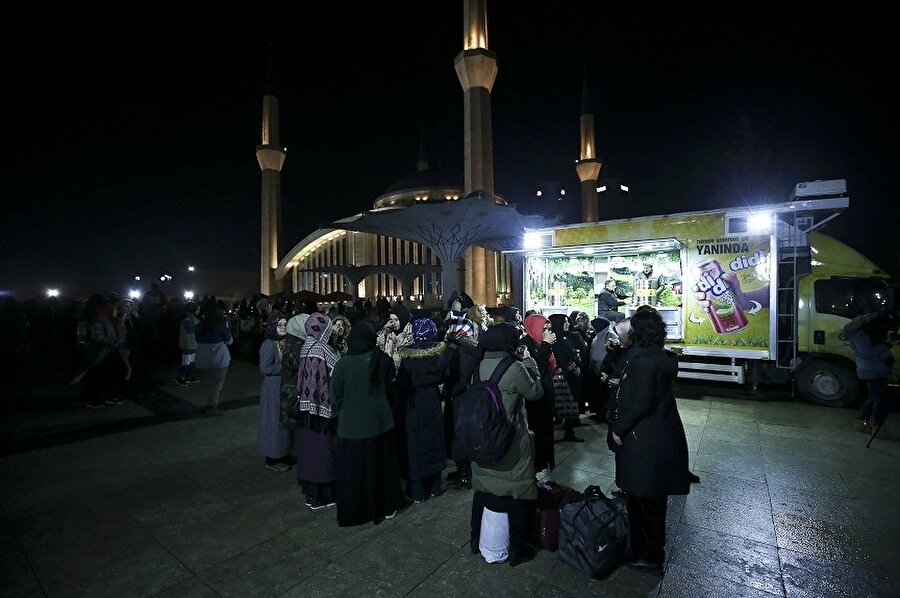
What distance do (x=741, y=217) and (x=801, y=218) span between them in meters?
0.83

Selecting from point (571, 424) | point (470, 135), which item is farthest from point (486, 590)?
point (470, 135)

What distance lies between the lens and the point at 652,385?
9.21 feet

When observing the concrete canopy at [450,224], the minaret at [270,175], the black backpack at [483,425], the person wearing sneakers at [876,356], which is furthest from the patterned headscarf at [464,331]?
the minaret at [270,175]

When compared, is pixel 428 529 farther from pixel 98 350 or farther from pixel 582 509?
pixel 98 350

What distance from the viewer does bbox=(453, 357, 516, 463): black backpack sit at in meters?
2.78

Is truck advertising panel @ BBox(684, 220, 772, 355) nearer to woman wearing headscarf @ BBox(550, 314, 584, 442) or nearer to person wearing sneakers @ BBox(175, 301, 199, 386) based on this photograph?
woman wearing headscarf @ BBox(550, 314, 584, 442)

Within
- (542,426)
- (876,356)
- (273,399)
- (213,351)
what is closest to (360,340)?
(273,399)

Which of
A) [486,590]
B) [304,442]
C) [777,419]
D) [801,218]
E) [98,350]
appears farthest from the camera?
[98,350]

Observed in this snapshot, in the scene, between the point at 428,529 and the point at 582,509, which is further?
the point at 428,529

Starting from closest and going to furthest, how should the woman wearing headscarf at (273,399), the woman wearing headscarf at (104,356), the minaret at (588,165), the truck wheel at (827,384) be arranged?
the woman wearing headscarf at (273,399), the truck wheel at (827,384), the woman wearing headscarf at (104,356), the minaret at (588,165)

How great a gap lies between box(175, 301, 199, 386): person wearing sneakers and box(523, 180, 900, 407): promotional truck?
8.98 meters

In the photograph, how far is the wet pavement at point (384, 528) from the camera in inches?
113

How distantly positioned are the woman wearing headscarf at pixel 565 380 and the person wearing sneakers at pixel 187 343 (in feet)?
24.4

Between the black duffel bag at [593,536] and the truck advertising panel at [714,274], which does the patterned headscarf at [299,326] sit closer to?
the black duffel bag at [593,536]
